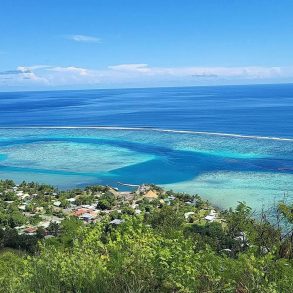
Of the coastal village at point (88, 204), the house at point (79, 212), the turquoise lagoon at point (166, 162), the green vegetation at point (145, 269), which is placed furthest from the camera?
the turquoise lagoon at point (166, 162)

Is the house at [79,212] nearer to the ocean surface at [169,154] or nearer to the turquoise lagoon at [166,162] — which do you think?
the turquoise lagoon at [166,162]

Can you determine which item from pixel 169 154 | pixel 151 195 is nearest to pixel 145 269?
pixel 151 195

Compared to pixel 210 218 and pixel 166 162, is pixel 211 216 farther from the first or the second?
pixel 166 162

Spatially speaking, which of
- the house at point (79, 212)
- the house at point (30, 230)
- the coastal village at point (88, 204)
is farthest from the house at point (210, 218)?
the house at point (30, 230)

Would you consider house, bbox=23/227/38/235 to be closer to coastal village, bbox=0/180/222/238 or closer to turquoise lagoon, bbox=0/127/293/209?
Result: coastal village, bbox=0/180/222/238

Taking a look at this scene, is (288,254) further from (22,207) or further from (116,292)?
(22,207)

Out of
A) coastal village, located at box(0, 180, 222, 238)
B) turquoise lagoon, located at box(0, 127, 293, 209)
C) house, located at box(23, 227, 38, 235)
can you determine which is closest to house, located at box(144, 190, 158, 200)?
coastal village, located at box(0, 180, 222, 238)
